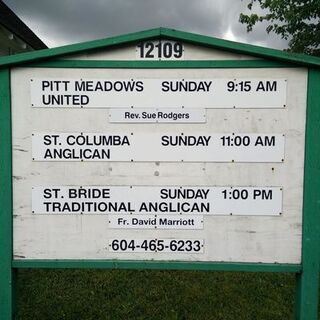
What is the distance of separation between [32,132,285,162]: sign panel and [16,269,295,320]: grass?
169 cm

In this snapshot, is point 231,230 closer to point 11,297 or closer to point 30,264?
point 30,264

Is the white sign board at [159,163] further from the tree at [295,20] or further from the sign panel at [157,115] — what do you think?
the tree at [295,20]

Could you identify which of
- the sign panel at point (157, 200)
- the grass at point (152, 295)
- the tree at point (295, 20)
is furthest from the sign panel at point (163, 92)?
the tree at point (295, 20)

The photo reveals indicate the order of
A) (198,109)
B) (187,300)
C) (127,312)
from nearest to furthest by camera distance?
(198,109)
(127,312)
(187,300)

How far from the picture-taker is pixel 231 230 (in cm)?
263

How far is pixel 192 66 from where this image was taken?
255 centimetres

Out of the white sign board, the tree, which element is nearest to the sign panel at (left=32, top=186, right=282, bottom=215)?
the white sign board

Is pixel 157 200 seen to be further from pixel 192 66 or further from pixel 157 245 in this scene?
pixel 192 66

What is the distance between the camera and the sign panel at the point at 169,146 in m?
2.57

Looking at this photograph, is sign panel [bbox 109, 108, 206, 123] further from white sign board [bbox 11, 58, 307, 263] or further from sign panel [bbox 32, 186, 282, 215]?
sign panel [bbox 32, 186, 282, 215]

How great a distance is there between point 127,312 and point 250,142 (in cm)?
205

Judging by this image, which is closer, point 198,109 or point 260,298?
point 198,109

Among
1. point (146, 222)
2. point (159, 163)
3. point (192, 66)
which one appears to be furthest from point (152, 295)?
point (192, 66)

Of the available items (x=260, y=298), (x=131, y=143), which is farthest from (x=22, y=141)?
(x=260, y=298)
